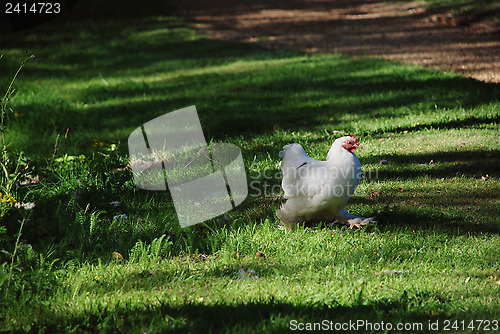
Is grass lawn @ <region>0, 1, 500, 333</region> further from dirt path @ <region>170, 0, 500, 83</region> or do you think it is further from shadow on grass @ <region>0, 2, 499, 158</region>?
dirt path @ <region>170, 0, 500, 83</region>

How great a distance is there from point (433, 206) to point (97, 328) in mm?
2866

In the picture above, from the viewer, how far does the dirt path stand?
32.9 feet

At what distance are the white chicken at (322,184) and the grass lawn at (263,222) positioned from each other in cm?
12

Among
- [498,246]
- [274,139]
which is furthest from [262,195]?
[498,246]

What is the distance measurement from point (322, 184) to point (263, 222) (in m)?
0.76

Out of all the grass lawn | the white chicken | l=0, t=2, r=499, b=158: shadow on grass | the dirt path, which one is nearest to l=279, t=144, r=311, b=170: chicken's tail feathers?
the white chicken

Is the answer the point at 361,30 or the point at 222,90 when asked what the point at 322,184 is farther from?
the point at 361,30

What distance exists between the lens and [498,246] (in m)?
3.53

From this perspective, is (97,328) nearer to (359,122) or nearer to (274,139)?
(274,139)

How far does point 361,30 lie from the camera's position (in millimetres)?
13594

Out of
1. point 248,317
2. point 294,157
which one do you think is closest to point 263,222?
point 294,157

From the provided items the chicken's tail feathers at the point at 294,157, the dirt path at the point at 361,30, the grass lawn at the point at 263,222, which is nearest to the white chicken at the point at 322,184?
the chicken's tail feathers at the point at 294,157

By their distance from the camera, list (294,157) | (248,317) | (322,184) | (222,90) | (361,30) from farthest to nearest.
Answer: (361,30), (222,90), (294,157), (322,184), (248,317)

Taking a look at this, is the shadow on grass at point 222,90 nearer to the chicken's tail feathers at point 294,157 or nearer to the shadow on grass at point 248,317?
the chicken's tail feathers at point 294,157
